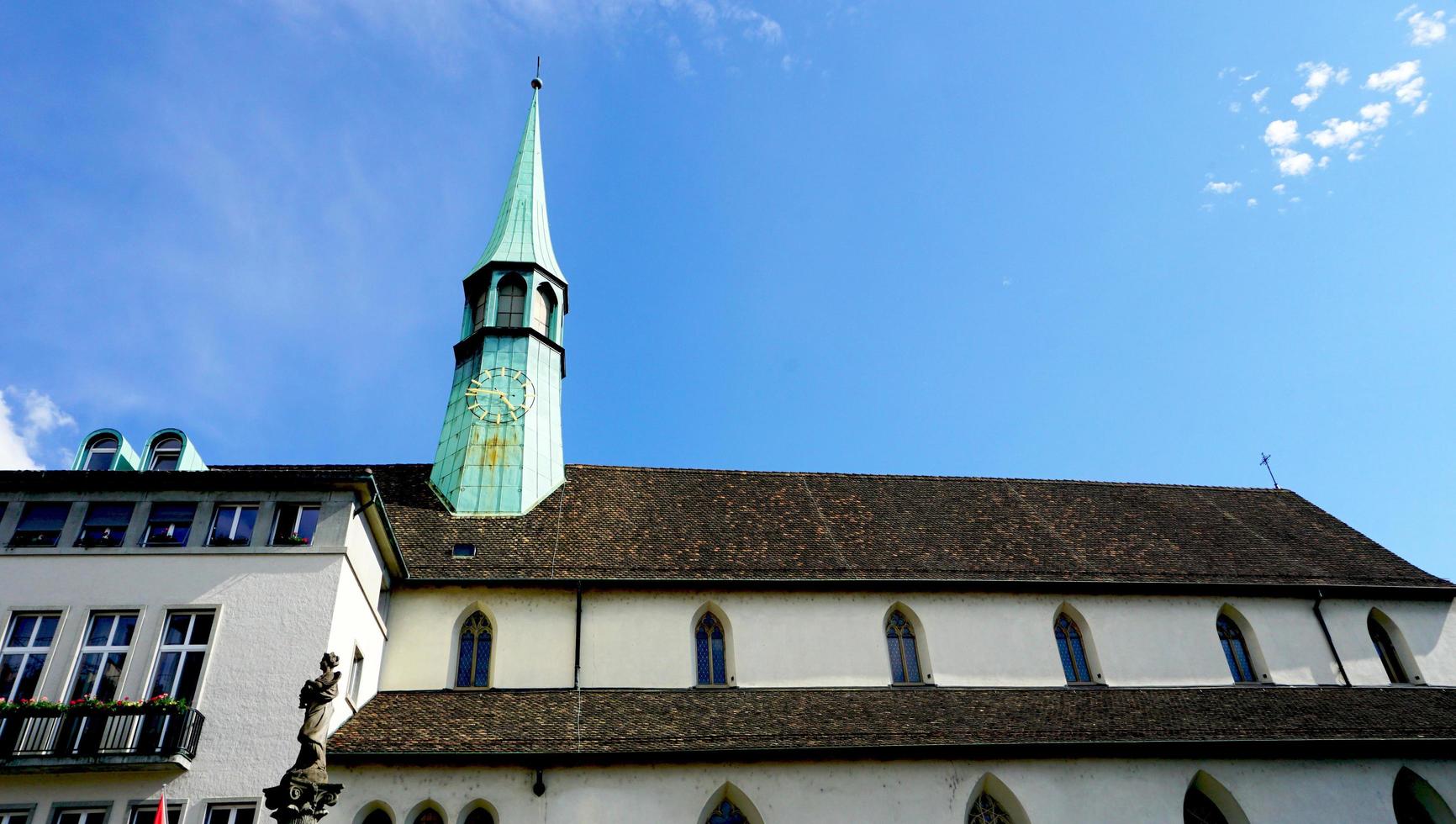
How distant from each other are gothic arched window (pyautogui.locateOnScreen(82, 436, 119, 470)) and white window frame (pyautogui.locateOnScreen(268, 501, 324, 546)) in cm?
387

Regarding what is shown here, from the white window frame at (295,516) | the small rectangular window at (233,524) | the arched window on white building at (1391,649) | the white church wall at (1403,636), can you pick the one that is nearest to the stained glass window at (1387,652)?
the arched window on white building at (1391,649)

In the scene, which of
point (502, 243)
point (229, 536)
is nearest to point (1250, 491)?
point (502, 243)

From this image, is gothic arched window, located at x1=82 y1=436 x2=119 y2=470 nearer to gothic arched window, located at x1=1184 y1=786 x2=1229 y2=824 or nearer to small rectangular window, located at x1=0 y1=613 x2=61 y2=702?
small rectangular window, located at x1=0 y1=613 x2=61 y2=702

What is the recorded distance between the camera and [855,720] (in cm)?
2027

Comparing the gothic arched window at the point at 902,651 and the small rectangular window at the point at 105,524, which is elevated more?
the small rectangular window at the point at 105,524

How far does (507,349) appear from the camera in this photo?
28688mm

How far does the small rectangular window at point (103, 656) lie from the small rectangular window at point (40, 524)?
6.43ft

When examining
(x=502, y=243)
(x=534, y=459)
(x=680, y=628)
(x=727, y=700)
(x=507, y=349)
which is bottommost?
(x=727, y=700)

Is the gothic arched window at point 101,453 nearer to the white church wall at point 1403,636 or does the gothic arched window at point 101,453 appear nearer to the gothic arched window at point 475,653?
the gothic arched window at point 475,653

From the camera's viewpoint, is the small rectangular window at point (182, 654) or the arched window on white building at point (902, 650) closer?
the small rectangular window at point (182, 654)

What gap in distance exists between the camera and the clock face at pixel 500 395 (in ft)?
89.2

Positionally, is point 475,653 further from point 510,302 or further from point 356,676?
point 510,302

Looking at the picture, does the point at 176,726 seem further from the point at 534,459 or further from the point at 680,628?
the point at 534,459

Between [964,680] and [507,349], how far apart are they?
50.1 ft
